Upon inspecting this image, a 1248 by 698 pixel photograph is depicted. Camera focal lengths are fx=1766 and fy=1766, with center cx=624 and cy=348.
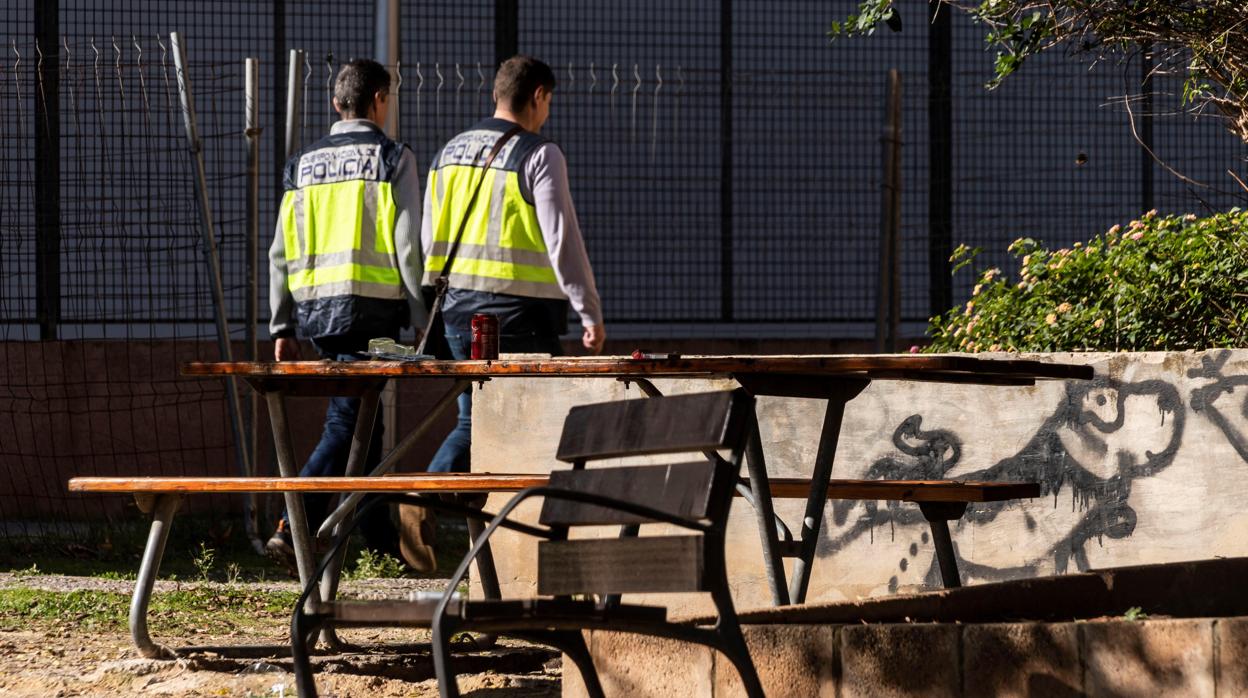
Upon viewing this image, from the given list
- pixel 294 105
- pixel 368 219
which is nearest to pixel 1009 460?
pixel 368 219

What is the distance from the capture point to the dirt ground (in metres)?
4.61

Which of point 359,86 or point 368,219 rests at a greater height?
point 359,86

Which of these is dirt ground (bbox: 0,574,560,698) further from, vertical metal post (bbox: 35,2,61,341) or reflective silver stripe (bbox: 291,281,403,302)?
vertical metal post (bbox: 35,2,61,341)

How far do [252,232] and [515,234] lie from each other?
2.43m

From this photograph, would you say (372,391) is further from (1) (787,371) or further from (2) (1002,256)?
(2) (1002,256)

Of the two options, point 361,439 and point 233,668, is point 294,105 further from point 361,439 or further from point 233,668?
point 233,668

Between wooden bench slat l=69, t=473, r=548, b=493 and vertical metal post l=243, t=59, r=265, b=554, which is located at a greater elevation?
vertical metal post l=243, t=59, r=265, b=554

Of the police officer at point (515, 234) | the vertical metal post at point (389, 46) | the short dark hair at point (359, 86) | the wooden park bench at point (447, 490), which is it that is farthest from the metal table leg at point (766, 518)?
the vertical metal post at point (389, 46)

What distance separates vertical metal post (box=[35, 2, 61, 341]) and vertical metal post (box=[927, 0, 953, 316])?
4758mm

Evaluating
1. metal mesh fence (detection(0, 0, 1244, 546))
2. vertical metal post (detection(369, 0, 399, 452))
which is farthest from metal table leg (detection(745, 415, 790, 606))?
metal mesh fence (detection(0, 0, 1244, 546))

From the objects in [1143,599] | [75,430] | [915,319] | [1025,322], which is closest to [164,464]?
[75,430]

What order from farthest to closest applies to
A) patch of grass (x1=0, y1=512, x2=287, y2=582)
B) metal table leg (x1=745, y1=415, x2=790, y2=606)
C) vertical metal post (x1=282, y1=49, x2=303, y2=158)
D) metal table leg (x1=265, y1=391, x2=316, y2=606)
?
vertical metal post (x1=282, y1=49, x2=303, y2=158) → patch of grass (x1=0, y1=512, x2=287, y2=582) → metal table leg (x1=265, y1=391, x2=316, y2=606) → metal table leg (x1=745, y1=415, x2=790, y2=606)

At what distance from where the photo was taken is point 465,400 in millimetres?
6758

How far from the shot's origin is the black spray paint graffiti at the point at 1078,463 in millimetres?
5602
